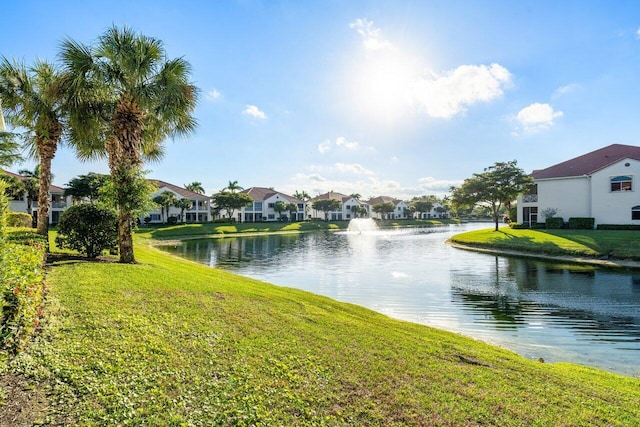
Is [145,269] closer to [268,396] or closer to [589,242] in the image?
[268,396]

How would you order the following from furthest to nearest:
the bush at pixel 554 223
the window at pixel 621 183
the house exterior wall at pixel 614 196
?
the bush at pixel 554 223 → the window at pixel 621 183 → the house exterior wall at pixel 614 196

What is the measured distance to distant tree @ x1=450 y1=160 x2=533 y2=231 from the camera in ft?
134

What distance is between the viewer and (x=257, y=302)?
8.67 metres

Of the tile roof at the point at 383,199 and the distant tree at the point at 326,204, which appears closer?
the distant tree at the point at 326,204

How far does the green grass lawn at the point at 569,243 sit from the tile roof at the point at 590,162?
10213 mm

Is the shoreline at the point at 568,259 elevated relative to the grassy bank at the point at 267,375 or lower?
lower

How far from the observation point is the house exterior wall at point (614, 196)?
34125 millimetres

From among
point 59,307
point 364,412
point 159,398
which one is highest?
point 59,307

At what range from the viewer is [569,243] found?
26.9m

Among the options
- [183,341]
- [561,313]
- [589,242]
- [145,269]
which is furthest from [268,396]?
[589,242]

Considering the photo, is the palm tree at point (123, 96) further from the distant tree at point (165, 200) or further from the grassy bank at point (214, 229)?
the distant tree at point (165, 200)

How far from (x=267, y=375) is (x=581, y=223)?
139 ft

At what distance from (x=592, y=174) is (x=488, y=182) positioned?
10244 mm

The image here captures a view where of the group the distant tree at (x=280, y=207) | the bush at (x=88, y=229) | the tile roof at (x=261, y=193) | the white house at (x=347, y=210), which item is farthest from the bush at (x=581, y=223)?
the white house at (x=347, y=210)
